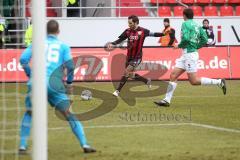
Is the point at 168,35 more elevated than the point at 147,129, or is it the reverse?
the point at 168,35

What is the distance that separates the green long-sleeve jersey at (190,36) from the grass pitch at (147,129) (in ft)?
4.51

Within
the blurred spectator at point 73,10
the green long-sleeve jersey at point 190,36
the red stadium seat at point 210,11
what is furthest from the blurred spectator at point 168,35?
the green long-sleeve jersey at point 190,36

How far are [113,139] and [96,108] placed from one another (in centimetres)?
435

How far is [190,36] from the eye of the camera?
1597 cm

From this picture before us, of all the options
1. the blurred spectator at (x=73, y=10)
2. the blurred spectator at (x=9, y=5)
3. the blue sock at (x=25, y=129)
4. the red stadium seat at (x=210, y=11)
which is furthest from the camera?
the red stadium seat at (x=210, y=11)

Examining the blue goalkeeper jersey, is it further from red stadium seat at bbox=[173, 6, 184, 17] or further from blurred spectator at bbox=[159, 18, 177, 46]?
red stadium seat at bbox=[173, 6, 184, 17]

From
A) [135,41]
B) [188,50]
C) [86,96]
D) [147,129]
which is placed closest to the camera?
[147,129]

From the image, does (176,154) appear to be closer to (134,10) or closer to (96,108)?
(96,108)

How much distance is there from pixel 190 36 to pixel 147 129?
378 cm

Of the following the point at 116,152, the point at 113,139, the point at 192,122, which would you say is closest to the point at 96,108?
the point at 192,122

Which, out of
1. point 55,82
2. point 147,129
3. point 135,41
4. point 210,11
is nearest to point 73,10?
point 210,11

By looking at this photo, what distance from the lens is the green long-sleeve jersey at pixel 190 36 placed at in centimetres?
1583

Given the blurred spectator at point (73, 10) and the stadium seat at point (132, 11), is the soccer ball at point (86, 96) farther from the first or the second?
the stadium seat at point (132, 11)

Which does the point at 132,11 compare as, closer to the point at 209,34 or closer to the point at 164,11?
the point at 164,11
